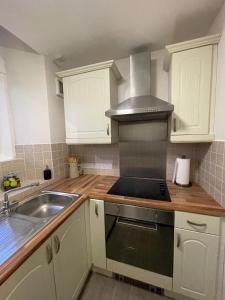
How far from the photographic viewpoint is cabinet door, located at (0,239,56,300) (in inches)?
23.7

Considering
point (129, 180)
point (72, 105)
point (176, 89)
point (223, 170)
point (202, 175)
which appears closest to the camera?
point (223, 170)

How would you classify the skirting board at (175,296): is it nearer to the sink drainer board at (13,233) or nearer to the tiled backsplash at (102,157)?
the tiled backsplash at (102,157)

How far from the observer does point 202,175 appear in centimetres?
135

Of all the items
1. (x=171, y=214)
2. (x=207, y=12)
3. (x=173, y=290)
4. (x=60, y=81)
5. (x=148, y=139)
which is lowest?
(x=173, y=290)

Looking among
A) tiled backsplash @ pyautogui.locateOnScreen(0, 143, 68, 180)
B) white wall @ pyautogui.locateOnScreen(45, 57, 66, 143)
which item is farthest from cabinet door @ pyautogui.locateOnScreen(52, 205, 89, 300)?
white wall @ pyautogui.locateOnScreen(45, 57, 66, 143)

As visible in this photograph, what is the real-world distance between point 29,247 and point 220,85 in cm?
159

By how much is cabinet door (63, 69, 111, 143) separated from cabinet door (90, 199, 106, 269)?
0.67 meters

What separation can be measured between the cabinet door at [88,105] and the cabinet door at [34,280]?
1029 mm

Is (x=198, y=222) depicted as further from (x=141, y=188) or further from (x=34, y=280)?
(x=34, y=280)

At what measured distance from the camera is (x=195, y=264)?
1021mm

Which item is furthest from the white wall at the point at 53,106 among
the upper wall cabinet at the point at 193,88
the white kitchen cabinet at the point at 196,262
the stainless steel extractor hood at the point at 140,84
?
the white kitchen cabinet at the point at 196,262

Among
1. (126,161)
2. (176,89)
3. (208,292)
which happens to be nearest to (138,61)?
(176,89)

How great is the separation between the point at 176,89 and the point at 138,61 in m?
0.55

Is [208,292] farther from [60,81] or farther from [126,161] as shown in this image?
[60,81]
